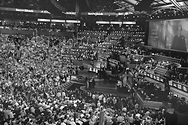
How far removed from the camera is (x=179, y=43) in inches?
724

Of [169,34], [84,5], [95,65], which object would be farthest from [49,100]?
[84,5]

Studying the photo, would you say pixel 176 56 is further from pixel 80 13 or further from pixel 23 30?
pixel 23 30

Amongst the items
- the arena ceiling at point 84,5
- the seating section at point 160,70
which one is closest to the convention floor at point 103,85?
the seating section at point 160,70

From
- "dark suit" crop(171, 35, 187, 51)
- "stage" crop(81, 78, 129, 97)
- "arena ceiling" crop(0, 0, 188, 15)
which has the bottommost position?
"stage" crop(81, 78, 129, 97)

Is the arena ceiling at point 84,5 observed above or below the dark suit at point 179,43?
above

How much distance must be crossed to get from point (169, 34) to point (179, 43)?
5.70ft

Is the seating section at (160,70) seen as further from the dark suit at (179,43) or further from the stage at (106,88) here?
the dark suit at (179,43)

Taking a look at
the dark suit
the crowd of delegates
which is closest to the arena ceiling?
the dark suit

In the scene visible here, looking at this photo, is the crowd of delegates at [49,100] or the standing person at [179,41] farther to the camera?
the standing person at [179,41]

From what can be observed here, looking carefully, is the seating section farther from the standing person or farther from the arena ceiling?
the arena ceiling

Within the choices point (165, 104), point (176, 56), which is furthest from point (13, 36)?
point (165, 104)

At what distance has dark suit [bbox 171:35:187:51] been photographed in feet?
58.5

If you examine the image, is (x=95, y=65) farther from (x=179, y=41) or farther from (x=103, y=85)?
(x=179, y=41)

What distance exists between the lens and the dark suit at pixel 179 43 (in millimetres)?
17844
